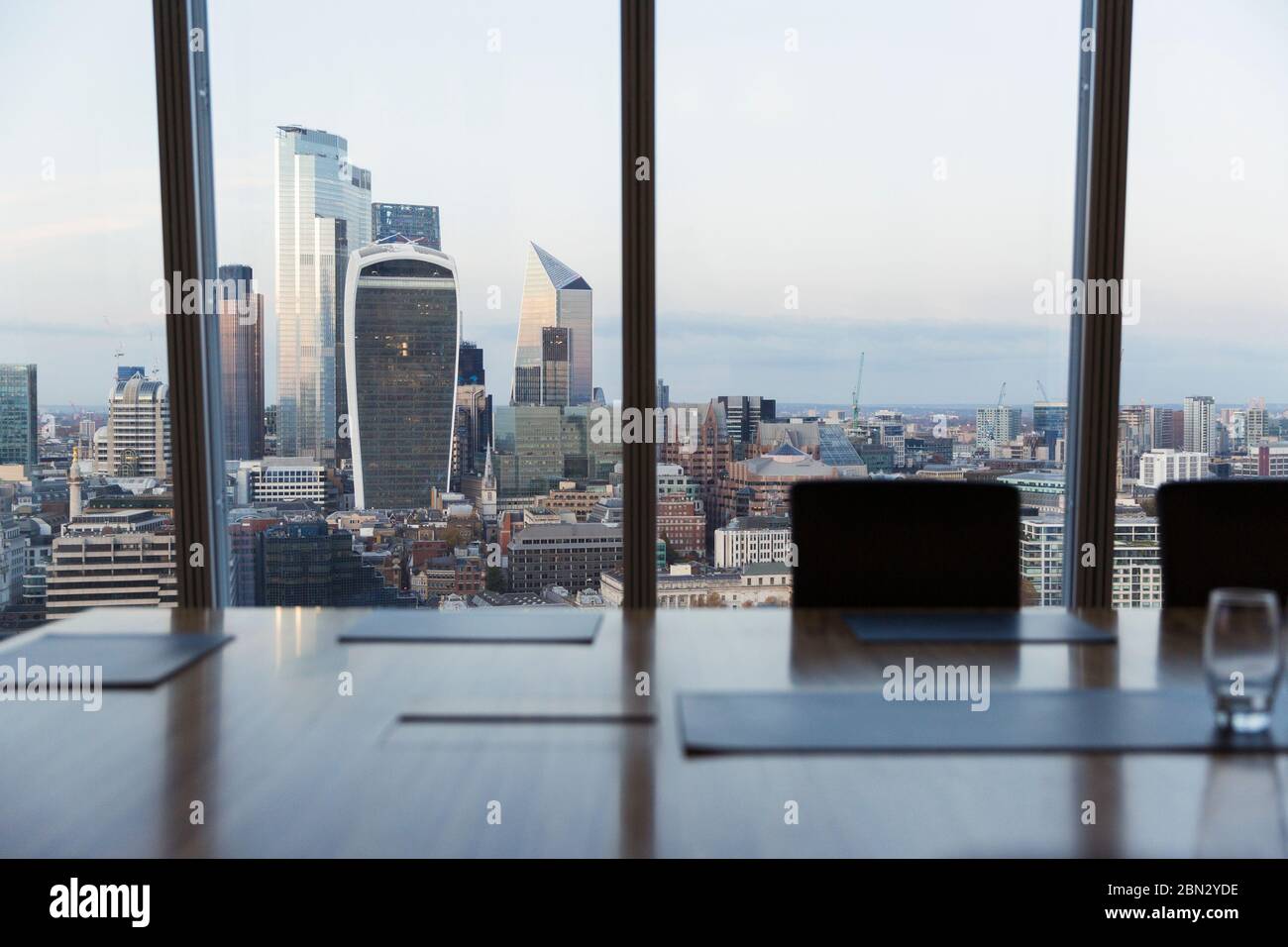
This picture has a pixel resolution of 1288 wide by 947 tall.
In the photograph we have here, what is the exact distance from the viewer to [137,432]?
11.4 ft

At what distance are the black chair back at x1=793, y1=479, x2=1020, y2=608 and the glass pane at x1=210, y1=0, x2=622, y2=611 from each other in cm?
131

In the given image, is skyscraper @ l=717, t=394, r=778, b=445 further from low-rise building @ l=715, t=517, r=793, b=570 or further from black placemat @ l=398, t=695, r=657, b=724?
black placemat @ l=398, t=695, r=657, b=724

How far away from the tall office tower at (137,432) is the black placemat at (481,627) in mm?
1894

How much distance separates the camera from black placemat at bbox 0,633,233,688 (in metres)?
1.52

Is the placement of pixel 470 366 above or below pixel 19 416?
above

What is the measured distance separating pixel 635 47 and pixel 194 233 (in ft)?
4.94

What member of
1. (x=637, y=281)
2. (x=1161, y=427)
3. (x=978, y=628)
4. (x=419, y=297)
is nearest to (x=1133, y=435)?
(x=1161, y=427)

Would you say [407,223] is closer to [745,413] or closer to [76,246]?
[76,246]

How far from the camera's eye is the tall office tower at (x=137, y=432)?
3443 millimetres

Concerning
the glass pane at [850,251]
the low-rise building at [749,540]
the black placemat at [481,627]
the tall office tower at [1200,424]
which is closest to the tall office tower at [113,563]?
the glass pane at [850,251]

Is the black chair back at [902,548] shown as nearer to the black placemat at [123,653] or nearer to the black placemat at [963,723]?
the black placemat at [963,723]

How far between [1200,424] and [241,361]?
3.16m
